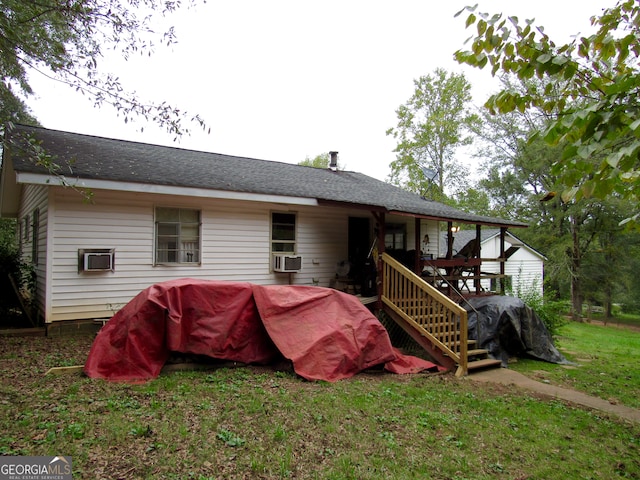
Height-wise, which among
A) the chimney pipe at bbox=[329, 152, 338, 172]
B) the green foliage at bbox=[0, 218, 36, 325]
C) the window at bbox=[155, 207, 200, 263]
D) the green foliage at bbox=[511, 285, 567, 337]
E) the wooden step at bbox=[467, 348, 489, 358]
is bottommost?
the wooden step at bbox=[467, 348, 489, 358]

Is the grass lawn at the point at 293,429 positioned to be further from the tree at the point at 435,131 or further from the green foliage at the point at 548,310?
the tree at the point at 435,131

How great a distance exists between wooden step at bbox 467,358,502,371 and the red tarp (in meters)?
1.13

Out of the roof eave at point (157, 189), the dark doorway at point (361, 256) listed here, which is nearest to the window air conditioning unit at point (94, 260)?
the roof eave at point (157, 189)

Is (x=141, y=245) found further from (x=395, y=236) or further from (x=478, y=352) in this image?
(x=395, y=236)

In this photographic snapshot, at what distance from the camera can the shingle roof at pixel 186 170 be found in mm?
7137

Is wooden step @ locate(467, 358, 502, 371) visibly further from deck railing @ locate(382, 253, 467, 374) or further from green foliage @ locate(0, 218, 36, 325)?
green foliage @ locate(0, 218, 36, 325)

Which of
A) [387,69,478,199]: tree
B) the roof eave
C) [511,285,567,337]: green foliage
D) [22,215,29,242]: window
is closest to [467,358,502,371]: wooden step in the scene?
[511,285,567,337]: green foliage

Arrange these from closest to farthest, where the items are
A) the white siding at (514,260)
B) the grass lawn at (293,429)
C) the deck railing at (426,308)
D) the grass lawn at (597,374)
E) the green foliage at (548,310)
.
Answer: the grass lawn at (293,429) < the grass lawn at (597,374) < the deck railing at (426,308) < the green foliage at (548,310) < the white siding at (514,260)

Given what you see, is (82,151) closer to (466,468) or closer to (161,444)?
(161,444)

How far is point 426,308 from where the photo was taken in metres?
7.88

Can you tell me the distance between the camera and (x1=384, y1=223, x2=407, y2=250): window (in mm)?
11586

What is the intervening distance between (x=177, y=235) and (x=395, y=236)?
20.1 ft

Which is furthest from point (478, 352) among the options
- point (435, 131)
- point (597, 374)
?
point (435, 131)

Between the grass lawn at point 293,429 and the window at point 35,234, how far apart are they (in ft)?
12.2
